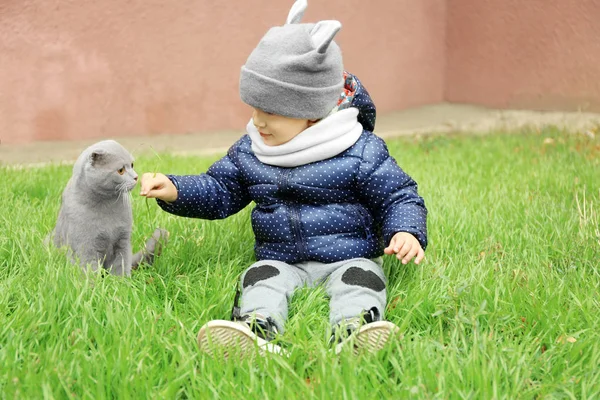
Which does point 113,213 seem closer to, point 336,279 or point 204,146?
point 336,279

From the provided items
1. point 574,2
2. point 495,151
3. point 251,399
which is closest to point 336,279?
point 251,399

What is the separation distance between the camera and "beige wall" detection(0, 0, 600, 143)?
17.1 ft

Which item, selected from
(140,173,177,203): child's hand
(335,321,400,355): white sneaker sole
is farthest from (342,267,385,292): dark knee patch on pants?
(140,173,177,203): child's hand

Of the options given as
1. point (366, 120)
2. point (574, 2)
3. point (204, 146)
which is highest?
point (366, 120)

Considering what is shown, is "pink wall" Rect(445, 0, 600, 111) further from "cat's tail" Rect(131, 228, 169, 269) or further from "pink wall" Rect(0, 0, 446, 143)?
"cat's tail" Rect(131, 228, 169, 269)

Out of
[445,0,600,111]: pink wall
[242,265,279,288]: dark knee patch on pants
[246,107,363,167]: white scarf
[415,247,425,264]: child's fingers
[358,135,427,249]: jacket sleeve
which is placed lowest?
[445,0,600,111]: pink wall

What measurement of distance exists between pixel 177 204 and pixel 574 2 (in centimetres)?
543

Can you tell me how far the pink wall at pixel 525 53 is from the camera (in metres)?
6.59

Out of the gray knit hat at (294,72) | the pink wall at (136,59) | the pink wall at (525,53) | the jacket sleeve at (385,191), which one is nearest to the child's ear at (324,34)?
the gray knit hat at (294,72)

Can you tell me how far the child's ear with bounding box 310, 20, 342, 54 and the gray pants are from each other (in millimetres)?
834

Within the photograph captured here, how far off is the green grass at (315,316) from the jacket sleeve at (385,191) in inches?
11.0

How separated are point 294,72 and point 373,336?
3.37 ft

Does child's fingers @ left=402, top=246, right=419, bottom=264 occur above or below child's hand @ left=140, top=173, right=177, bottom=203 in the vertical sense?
below

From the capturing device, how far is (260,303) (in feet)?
7.67
